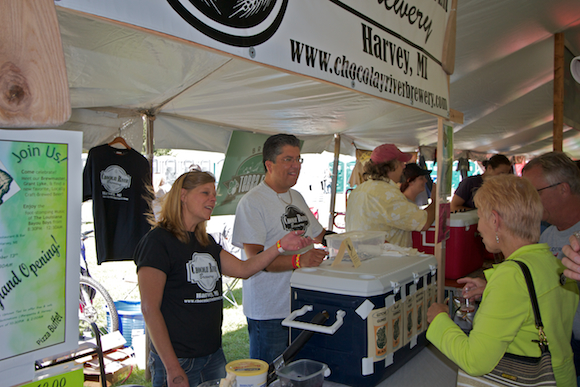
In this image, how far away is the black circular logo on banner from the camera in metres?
1.00

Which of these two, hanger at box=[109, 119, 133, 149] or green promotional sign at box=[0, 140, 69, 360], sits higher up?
hanger at box=[109, 119, 133, 149]

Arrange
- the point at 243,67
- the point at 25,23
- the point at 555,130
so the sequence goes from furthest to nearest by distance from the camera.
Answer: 1. the point at 555,130
2. the point at 243,67
3. the point at 25,23

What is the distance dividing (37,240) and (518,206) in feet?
4.27

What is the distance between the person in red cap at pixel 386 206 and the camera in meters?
2.67

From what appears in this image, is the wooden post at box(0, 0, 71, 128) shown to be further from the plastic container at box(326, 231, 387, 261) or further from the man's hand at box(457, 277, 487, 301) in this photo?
the man's hand at box(457, 277, 487, 301)

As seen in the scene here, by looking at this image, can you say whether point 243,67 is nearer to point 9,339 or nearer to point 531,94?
point 9,339

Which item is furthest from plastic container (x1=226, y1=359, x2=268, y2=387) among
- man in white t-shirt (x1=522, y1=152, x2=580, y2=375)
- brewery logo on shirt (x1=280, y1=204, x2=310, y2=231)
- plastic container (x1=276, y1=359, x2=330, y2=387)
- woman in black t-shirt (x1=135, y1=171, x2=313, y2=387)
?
man in white t-shirt (x1=522, y1=152, x2=580, y2=375)

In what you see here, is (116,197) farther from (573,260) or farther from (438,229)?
(573,260)

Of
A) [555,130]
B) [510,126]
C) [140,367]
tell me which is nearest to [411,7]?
[555,130]

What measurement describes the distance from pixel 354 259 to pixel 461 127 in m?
6.61

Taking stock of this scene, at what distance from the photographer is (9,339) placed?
72 cm

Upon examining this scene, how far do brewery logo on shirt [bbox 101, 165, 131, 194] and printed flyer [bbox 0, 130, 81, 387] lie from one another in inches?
105

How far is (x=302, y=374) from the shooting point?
1373 millimetres

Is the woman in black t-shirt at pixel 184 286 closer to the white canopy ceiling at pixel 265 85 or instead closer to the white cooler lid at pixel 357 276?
the white cooler lid at pixel 357 276
